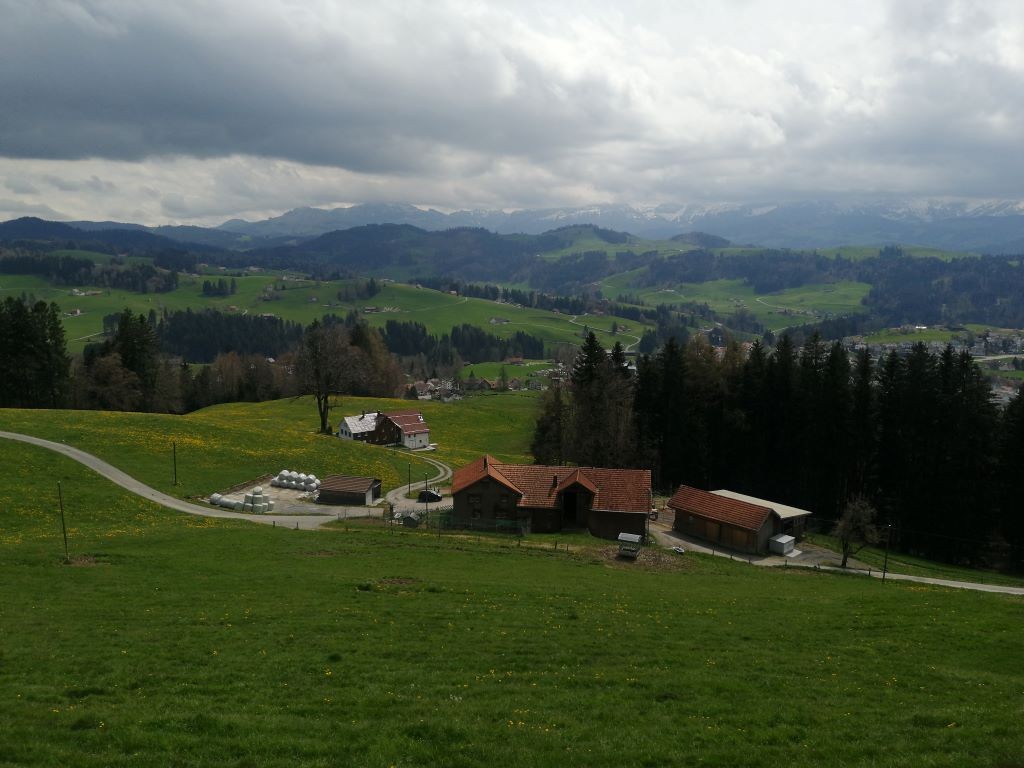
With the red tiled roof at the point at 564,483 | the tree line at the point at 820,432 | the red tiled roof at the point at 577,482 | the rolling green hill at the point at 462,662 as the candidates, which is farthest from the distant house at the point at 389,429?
the rolling green hill at the point at 462,662

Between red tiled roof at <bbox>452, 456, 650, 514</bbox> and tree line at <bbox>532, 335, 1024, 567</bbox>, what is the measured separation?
1430 centimetres

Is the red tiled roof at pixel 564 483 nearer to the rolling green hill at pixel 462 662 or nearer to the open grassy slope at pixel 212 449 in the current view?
the rolling green hill at pixel 462 662

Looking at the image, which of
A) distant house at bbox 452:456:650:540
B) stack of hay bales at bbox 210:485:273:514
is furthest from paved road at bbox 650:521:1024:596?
stack of hay bales at bbox 210:485:273:514

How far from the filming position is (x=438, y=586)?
3166 centimetres

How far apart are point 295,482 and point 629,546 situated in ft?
116

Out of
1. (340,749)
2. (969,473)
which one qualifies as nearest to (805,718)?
(340,749)

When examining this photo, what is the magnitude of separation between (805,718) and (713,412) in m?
68.3

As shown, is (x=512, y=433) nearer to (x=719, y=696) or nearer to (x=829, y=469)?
(x=829, y=469)

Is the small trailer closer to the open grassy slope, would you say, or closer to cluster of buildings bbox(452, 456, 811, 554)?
cluster of buildings bbox(452, 456, 811, 554)

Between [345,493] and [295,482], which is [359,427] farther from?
[345,493]

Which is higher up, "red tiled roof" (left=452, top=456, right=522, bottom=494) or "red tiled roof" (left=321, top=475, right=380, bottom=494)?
"red tiled roof" (left=452, top=456, right=522, bottom=494)

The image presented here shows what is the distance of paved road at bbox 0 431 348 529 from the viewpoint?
174 feet

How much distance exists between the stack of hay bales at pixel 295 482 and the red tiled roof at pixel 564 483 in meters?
15.8

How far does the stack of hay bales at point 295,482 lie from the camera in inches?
2566
